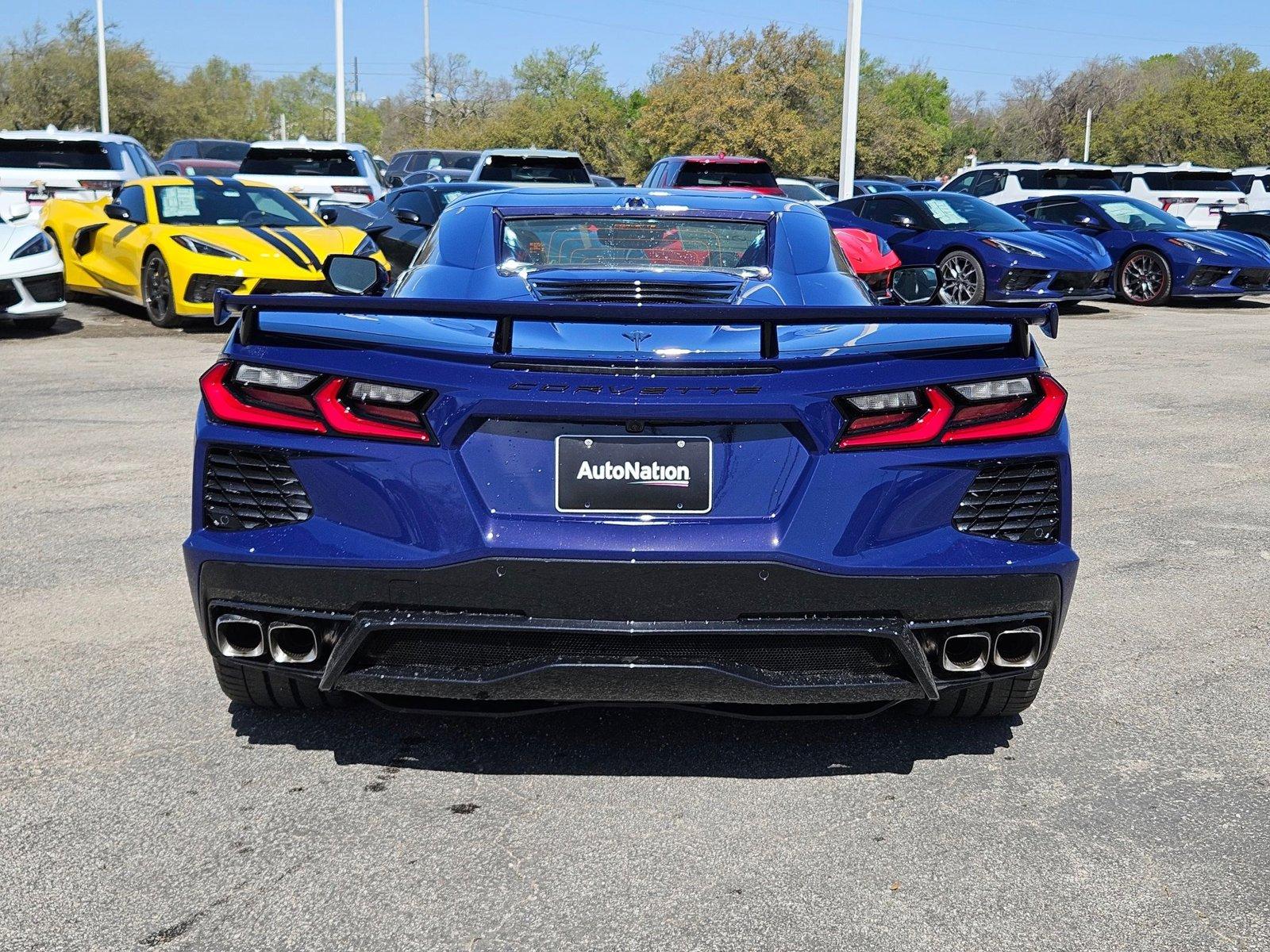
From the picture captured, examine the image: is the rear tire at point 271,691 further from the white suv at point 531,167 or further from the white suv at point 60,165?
the white suv at point 531,167

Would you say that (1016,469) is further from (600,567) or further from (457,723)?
(457,723)

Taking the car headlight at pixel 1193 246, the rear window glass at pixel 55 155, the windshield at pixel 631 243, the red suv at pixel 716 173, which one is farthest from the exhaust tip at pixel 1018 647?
the rear window glass at pixel 55 155

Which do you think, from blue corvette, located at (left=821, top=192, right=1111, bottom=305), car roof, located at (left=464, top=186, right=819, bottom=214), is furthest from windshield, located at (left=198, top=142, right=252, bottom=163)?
car roof, located at (left=464, top=186, right=819, bottom=214)

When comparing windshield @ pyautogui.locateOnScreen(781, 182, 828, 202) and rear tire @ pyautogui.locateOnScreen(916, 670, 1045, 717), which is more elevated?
windshield @ pyautogui.locateOnScreen(781, 182, 828, 202)

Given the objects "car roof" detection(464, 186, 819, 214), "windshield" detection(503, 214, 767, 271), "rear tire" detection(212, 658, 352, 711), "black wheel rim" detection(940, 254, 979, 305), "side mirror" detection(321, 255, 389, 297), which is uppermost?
"car roof" detection(464, 186, 819, 214)

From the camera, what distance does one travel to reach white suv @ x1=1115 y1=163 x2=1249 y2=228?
24281mm

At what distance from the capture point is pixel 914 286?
16.0ft

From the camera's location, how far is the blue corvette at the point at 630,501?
124 inches

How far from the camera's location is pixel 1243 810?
3.42m

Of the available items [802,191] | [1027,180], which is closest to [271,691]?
[802,191]

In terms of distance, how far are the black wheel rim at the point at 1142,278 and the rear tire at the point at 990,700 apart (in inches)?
610

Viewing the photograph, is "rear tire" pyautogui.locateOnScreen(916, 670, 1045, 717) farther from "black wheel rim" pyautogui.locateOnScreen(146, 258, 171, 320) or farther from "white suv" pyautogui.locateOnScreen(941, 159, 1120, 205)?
"white suv" pyautogui.locateOnScreen(941, 159, 1120, 205)

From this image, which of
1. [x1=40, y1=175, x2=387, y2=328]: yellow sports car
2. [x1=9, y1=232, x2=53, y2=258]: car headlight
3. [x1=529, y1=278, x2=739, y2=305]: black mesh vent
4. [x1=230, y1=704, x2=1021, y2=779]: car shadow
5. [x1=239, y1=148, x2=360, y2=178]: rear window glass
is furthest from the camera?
[x1=239, y1=148, x2=360, y2=178]: rear window glass

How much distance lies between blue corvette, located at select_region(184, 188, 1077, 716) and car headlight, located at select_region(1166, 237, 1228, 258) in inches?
613
